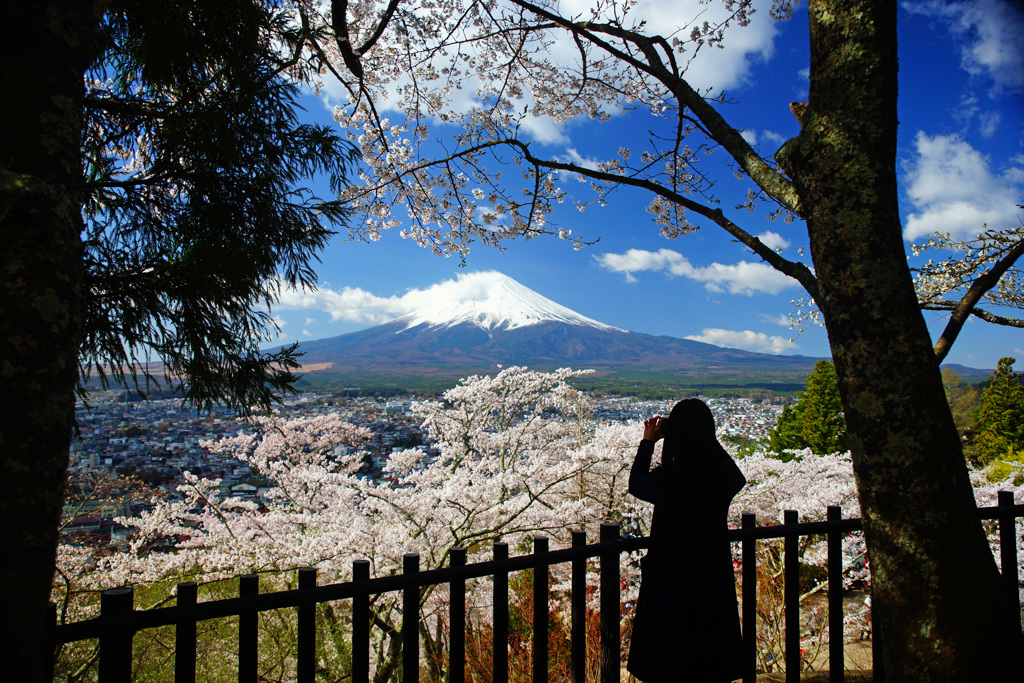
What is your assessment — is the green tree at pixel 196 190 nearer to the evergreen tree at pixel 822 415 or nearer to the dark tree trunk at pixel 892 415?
the dark tree trunk at pixel 892 415

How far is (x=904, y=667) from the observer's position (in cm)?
139

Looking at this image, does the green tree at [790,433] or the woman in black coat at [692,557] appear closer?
the woman in black coat at [692,557]

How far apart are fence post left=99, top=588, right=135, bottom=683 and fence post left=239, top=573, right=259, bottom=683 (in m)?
0.27

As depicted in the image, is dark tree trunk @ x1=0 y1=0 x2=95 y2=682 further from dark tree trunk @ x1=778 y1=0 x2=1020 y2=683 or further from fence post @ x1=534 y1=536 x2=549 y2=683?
dark tree trunk @ x1=778 y1=0 x2=1020 y2=683

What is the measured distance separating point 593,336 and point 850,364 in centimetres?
9102

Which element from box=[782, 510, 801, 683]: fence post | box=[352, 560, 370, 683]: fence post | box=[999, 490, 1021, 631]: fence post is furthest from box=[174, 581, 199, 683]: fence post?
box=[999, 490, 1021, 631]: fence post

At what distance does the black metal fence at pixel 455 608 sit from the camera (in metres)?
1.30

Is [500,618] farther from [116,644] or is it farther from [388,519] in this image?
[388,519]

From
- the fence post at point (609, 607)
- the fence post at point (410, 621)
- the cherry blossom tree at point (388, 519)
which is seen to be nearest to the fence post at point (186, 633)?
the fence post at point (410, 621)

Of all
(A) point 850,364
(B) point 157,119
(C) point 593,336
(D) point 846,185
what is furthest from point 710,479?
(C) point 593,336

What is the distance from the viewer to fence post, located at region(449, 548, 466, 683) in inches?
63.4

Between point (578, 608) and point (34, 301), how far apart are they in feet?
6.19

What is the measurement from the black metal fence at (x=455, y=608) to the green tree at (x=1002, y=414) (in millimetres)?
16691

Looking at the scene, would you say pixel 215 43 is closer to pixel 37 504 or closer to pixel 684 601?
pixel 37 504
